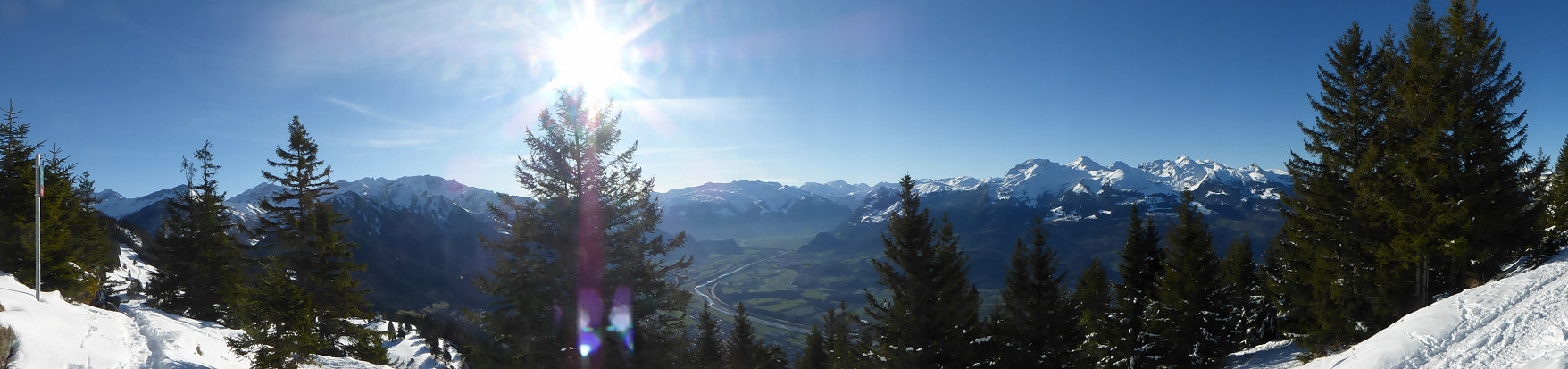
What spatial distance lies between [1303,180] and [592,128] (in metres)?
27.3

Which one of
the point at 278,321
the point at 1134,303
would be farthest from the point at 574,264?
the point at 1134,303

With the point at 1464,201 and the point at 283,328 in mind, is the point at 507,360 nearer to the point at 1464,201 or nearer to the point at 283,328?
the point at 283,328

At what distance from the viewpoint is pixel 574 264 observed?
18.3 m

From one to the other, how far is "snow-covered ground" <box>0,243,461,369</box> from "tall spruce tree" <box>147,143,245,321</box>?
12449 millimetres

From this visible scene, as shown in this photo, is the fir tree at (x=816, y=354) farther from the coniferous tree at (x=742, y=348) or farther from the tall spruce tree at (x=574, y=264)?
the tall spruce tree at (x=574, y=264)

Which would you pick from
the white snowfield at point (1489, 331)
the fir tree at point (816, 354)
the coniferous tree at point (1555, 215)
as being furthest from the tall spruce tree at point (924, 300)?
the fir tree at point (816, 354)

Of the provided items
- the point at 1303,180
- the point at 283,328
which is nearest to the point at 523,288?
the point at 283,328

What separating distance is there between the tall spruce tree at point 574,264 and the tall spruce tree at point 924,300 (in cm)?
807

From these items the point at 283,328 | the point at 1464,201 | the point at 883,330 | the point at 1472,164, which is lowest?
the point at 883,330

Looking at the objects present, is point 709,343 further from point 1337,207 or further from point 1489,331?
point 1489,331

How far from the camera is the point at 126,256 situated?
6844 centimetres

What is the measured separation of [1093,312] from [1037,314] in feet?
8.73

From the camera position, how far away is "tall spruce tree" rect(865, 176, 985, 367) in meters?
20.4

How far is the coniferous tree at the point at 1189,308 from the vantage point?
21.5 metres
